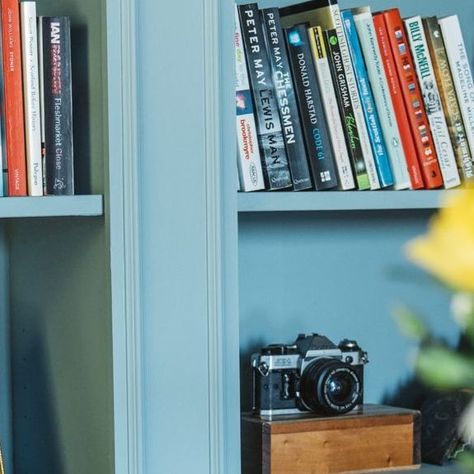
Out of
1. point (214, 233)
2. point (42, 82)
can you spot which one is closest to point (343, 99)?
point (214, 233)

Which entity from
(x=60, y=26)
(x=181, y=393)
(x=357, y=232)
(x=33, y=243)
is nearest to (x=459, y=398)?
(x=357, y=232)

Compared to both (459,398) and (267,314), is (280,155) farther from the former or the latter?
(459,398)

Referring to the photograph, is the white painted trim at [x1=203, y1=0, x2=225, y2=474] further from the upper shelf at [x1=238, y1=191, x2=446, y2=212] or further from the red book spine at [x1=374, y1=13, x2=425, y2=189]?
the red book spine at [x1=374, y1=13, x2=425, y2=189]

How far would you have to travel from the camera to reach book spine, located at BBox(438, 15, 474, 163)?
1.35 m

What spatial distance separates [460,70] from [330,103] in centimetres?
21

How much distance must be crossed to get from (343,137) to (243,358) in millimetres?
401

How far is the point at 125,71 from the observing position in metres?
1.05

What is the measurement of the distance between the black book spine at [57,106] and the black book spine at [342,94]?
37cm

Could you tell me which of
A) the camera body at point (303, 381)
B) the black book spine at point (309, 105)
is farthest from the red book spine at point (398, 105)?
the camera body at point (303, 381)

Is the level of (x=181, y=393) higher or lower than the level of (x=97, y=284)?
lower

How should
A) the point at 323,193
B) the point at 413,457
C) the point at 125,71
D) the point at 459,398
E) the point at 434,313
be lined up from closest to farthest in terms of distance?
the point at 125,71 → the point at 323,193 → the point at 413,457 → the point at 459,398 → the point at 434,313

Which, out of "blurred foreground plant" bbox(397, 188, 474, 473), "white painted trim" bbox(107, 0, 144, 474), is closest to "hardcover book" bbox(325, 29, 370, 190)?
"white painted trim" bbox(107, 0, 144, 474)

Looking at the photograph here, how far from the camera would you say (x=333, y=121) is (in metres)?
1.28

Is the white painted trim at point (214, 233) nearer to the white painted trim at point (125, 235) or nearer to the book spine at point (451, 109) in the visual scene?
the white painted trim at point (125, 235)
